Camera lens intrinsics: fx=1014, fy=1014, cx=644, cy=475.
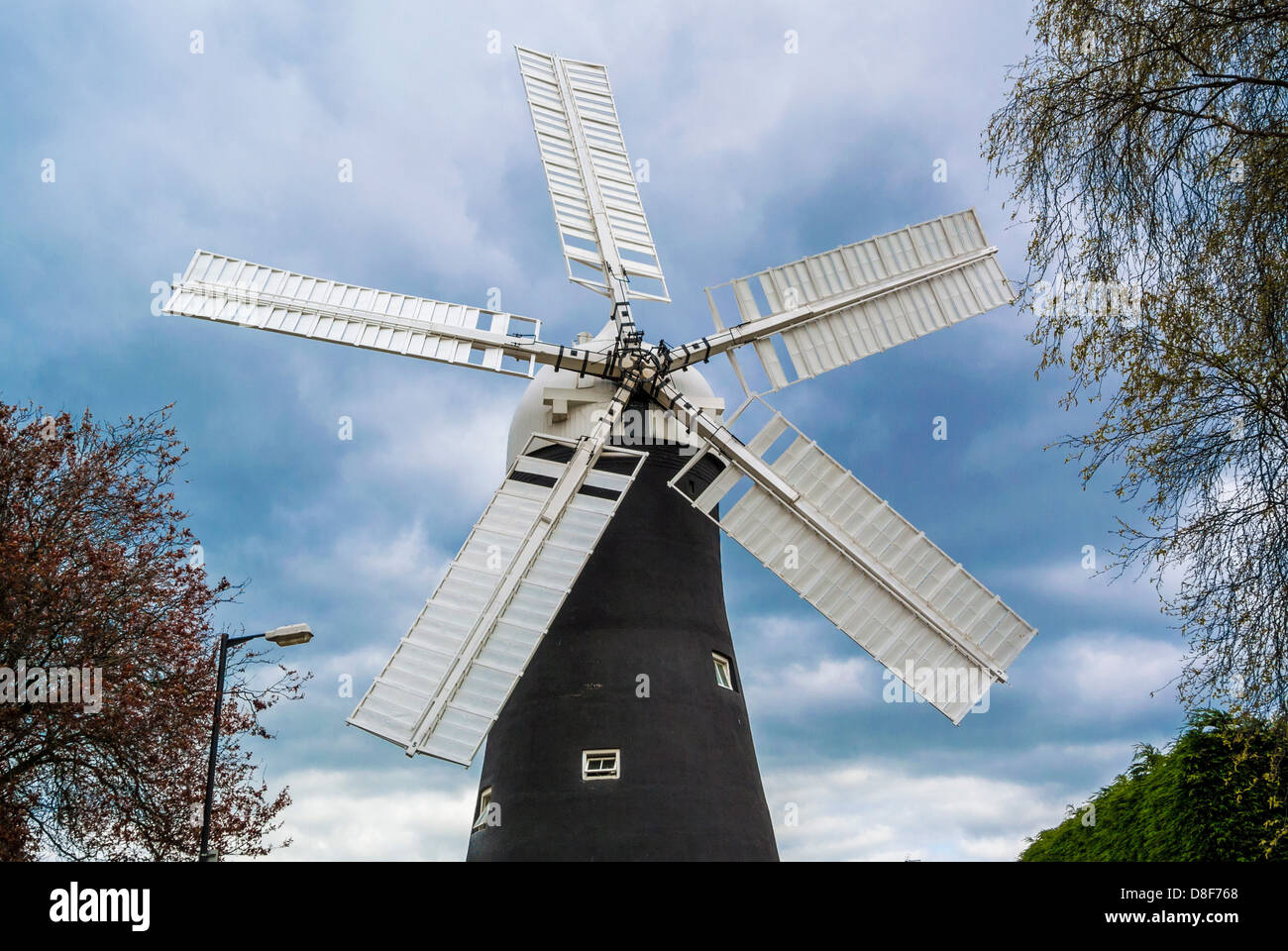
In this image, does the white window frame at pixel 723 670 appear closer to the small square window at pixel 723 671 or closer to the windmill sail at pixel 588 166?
the small square window at pixel 723 671

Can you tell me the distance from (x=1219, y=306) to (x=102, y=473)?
15409 mm

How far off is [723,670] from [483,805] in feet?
12.5

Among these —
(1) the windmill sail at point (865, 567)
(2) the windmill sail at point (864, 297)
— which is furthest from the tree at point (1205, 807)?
(2) the windmill sail at point (864, 297)

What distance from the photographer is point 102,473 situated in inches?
631

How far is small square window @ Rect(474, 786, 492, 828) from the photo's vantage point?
13.5 meters

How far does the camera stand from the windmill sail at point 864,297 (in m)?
15.9

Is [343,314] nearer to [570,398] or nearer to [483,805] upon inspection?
[570,398]

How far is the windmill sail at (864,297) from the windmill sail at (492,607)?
292cm

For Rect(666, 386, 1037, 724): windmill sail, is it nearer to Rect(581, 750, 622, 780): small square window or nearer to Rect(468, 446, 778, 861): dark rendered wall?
Rect(468, 446, 778, 861): dark rendered wall

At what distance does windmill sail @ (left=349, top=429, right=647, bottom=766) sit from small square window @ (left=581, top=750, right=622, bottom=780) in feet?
5.04

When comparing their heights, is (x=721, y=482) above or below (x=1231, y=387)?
above
